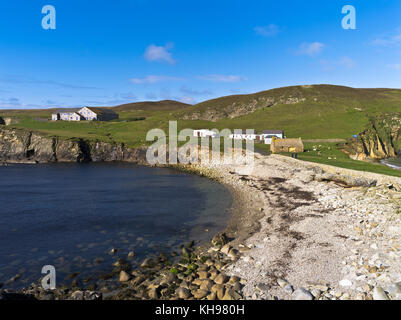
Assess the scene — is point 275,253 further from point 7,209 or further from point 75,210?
point 7,209

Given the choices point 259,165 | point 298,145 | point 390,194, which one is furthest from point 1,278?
point 298,145

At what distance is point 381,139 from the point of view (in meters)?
88.8

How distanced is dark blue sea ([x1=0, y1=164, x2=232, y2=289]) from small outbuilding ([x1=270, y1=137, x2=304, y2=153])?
2749 centimetres

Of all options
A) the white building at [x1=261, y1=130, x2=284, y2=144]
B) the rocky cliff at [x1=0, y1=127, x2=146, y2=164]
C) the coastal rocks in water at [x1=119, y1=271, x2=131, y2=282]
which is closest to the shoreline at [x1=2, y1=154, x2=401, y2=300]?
the coastal rocks in water at [x1=119, y1=271, x2=131, y2=282]

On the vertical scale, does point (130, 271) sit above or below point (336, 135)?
below

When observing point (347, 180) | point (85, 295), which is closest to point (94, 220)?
point (85, 295)

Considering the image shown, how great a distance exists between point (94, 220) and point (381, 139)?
319 ft

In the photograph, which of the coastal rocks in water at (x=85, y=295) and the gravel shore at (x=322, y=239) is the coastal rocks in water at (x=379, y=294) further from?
the coastal rocks in water at (x=85, y=295)

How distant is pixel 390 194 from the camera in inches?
1097

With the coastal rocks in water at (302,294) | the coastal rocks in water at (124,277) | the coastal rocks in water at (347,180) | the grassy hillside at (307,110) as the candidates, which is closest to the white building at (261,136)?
the grassy hillside at (307,110)

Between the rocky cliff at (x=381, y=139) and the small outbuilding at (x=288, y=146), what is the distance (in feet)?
52.1

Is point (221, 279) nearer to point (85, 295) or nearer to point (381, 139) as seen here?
point (85, 295)

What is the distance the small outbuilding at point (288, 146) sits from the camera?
66625 millimetres

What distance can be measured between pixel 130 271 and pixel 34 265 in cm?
714
